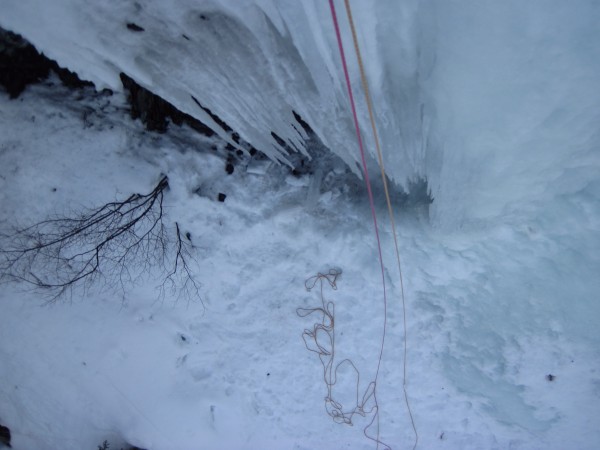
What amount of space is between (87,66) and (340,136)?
1683mm

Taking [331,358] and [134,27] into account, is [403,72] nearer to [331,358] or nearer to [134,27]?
[134,27]

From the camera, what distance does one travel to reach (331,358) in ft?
9.82

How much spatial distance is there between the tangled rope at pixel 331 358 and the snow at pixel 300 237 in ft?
0.20

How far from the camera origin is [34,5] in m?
2.20

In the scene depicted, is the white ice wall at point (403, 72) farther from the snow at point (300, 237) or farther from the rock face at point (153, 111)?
the rock face at point (153, 111)

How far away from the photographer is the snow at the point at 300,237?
6.72 feet

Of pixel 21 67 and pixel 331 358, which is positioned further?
pixel 331 358

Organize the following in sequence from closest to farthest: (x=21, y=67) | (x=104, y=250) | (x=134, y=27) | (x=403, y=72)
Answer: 1. (x=403, y=72)
2. (x=134, y=27)
3. (x=21, y=67)
4. (x=104, y=250)

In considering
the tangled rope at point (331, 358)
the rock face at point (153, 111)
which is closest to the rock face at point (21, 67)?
the rock face at point (153, 111)

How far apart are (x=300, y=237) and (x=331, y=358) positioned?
1.01 m

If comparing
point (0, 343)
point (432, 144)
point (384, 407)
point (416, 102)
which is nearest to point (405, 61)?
point (416, 102)

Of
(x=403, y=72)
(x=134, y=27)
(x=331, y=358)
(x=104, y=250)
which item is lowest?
(x=331, y=358)

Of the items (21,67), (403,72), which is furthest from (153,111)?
(403,72)

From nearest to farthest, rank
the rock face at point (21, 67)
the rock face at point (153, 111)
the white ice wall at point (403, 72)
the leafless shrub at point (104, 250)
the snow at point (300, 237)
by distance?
the white ice wall at point (403, 72)
the snow at point (300, 237)
the rock face at point (21, 67)
the rock face at point (153, 111)
the leafless shrub at point (104, 250)
